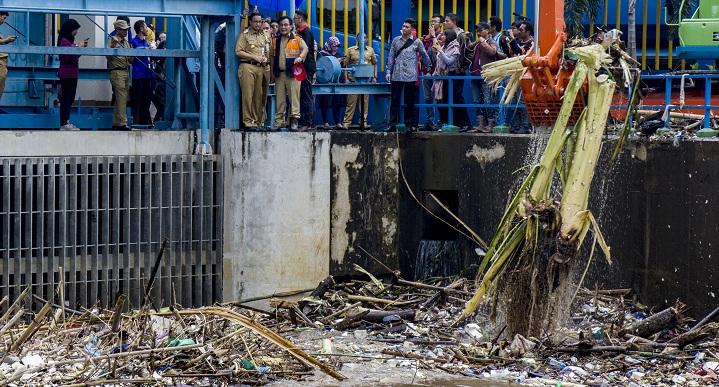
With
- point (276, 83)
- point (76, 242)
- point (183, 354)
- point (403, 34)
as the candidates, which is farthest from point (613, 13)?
point (183, 354)

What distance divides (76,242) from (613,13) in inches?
378

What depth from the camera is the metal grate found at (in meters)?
13.8

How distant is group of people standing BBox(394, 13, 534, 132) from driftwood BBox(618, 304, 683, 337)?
13.7 ft

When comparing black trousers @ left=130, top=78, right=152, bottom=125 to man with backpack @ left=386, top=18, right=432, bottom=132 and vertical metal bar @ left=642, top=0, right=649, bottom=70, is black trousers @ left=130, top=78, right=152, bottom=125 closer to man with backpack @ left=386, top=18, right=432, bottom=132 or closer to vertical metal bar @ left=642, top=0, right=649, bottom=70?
man with backpack @ left=386, top=18, right=432, bottom=132

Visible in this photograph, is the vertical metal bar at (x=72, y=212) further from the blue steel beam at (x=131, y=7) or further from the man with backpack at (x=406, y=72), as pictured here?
the man with backpack at (x=406, y=72)

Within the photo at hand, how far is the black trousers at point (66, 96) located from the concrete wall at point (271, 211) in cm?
189

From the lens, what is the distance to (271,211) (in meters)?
14.8

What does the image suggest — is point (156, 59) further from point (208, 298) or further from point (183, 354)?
point (183, 354)

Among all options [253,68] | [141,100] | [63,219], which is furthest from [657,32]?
[63,219]

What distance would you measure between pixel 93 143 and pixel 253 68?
214 cm

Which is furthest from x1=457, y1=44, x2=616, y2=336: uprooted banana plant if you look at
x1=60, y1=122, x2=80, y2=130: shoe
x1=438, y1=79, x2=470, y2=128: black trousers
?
x1=60, y1=122, x2=80, y2=130: shoe

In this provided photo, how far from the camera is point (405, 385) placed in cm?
1098

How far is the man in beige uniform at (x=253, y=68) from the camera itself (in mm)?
14969

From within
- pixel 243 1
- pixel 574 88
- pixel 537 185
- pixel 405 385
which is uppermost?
pixel 243 1
